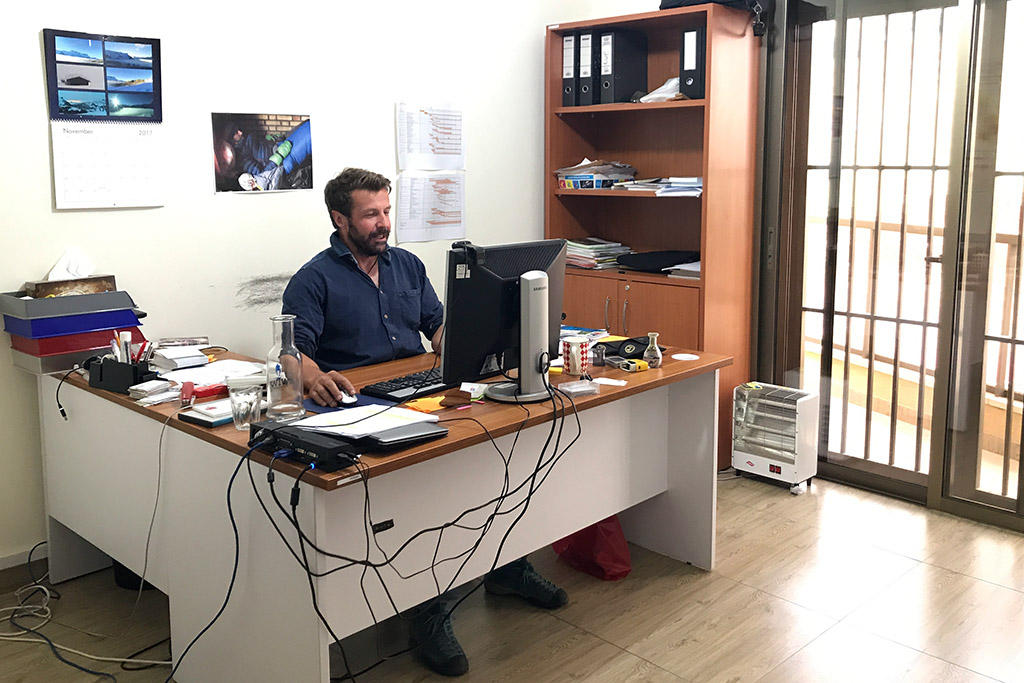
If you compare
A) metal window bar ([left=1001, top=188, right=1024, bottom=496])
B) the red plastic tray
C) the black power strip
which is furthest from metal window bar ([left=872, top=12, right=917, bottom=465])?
the red plastic tray

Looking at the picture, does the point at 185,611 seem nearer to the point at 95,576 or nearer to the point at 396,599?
the point at 396,599

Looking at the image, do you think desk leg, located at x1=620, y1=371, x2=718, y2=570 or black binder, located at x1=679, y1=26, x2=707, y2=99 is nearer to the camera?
desk leg, located at x1=620, y1=371, x2=718, y2=570

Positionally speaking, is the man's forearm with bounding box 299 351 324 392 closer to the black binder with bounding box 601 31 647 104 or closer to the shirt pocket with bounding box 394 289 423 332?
the shirt pocket with bounding box 394 289 423 332

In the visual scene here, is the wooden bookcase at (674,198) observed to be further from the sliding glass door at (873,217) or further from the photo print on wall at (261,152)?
the photo print on wall at (261,152)

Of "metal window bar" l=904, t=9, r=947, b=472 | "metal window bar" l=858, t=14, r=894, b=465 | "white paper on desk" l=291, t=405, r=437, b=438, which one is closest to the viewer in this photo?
"white paper on desk" l=291, t=405, r=437, b=438

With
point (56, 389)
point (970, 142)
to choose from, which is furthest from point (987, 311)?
point (56, 389)

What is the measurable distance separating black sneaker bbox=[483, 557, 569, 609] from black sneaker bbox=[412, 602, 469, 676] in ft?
1.04

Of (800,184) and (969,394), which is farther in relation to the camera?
(800,184)

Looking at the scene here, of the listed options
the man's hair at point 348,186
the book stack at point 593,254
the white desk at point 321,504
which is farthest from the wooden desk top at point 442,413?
the book stack at point 593,254

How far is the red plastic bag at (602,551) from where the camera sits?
3.26m

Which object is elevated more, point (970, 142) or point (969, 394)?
point (970, 142)

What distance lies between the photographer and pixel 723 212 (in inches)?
161

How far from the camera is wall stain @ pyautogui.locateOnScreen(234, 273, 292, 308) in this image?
11.6ft

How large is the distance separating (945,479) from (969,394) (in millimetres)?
365
